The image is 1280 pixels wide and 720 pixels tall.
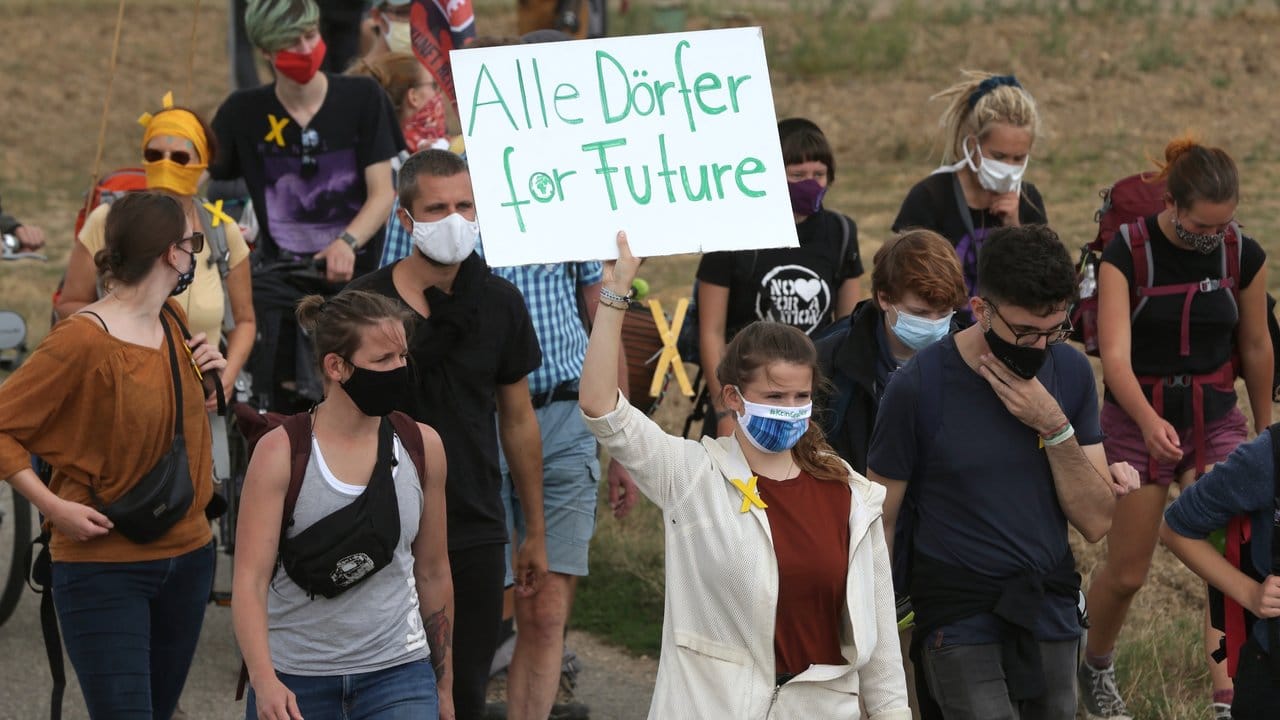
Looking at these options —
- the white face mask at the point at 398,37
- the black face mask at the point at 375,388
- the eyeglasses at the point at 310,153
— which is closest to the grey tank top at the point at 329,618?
the black face mask at the point at 375,388

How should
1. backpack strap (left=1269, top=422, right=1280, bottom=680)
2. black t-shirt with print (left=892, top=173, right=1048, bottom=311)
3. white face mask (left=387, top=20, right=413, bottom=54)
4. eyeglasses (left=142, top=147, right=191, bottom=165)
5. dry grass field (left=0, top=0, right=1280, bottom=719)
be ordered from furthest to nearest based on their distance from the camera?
dry grass field (left=0, top=0, right=1280, bottom=719)
white face mask (left=387, top=20, right=413, bottom=54)
eyeglasses (left=142, top=147, right=191, bottom=165)
black t-shirt with print (left=892, top=173, right=1048, bottom=311)
backpack strap (left=1269, top=422, right=1280, bottom=680)

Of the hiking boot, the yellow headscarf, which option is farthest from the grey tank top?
the hiking boot

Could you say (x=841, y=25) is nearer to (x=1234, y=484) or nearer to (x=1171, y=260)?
(x=1171, y=260)

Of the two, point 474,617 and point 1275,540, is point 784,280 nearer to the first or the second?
point 474,617

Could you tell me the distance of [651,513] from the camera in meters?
8.87

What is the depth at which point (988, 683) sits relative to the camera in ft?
14.7

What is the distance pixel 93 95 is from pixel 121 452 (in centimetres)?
2260

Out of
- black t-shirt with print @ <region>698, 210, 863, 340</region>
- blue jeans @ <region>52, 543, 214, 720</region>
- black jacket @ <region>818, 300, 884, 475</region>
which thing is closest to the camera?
blue jeans @ <region>52, 543, 214, 720</region>

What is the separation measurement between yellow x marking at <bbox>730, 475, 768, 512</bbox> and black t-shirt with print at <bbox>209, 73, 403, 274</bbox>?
3587 mm

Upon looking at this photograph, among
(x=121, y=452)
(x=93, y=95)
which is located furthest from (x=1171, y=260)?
(x=93, y=95)

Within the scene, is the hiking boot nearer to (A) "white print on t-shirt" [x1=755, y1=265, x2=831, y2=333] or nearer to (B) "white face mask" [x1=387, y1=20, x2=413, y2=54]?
(A) "white print on t-shirt" [x1=755, y1=265, x2=831, y2=333]

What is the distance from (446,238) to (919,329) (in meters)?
1.40

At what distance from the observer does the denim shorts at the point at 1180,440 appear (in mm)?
6258

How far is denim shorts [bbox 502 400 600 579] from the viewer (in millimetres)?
6027
